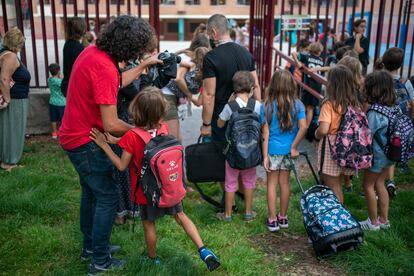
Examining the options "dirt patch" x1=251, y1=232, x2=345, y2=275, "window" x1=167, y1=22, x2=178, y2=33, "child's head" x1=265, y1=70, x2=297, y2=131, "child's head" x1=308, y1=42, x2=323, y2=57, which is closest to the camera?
"dirt patch" x1=251, y1=232, x2=345, y2=275

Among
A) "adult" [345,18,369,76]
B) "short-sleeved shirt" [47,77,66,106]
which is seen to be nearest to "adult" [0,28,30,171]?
"short-sleeved shirt" [47,77,66,106]

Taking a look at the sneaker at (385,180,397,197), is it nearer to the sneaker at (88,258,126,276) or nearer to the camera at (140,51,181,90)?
the camera at (140,51,181,90)

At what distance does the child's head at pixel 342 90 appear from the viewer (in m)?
3.60

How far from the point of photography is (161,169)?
112 inches

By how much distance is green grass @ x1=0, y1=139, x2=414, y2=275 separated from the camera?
128 inches

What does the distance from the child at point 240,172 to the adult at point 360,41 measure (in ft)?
14.0

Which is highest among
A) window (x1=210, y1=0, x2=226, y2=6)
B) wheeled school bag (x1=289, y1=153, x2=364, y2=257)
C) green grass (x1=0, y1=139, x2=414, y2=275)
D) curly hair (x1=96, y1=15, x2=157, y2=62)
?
window (x1=210, y1=0, x2=226, y2=6)

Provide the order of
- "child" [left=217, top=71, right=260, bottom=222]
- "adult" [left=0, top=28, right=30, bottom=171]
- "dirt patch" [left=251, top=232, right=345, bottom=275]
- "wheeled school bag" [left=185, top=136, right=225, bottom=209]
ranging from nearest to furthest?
"dirt patch" [left=251, top=232, right=345, bottom=275] < "child" [left=217, top=71, right=260, bottom=222] < "wheeled school bag" [left=185, top=136, right=225, bottom=209] < "adult" [left=0, top=28, right=30, bottom=171]

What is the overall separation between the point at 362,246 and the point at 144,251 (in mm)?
1701

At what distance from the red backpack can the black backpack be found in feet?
3.00

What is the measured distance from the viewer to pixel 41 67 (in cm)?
1299

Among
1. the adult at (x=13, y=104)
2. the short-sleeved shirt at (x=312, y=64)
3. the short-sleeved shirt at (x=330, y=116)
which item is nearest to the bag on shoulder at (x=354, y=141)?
the short-sleeved shirt at (x=330, y=116)

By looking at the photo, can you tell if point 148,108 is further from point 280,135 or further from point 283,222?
point 283,222

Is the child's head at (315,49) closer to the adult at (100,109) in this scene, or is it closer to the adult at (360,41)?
the adult at (360,41)
